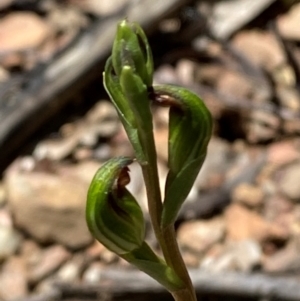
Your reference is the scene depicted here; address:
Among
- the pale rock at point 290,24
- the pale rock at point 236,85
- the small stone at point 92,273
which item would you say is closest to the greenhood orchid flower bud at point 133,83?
the small stone at point 92,273

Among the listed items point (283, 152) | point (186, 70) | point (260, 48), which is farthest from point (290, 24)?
point (283, 152)

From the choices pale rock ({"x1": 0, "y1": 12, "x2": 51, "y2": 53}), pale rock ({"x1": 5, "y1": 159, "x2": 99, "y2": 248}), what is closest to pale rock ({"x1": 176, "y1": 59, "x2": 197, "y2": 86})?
pale rock ({"x1": 0, "y1": 12, "x2": 51, "y2": 53})

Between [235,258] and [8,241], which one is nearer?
[235,258]

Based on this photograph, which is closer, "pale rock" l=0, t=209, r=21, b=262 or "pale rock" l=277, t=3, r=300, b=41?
"pale rock" l=0, t=209, r=21, b=262

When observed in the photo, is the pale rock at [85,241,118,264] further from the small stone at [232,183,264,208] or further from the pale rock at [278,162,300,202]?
the pale rock at [278,162,300,202]

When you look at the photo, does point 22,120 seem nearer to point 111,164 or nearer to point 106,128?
point 106,128

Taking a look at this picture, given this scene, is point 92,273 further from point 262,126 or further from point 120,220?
point 120,220

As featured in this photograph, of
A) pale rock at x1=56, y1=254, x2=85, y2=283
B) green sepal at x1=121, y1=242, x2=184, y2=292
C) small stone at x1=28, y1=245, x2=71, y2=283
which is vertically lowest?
pale rock at x1=56, y1=254, x2=85, y2=283
